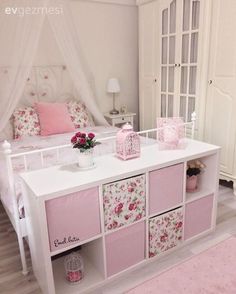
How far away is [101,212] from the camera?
1.83 metres

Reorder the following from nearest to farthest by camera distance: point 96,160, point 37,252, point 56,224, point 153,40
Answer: point 56,224
point 37,252
point 96,160
point 153,40

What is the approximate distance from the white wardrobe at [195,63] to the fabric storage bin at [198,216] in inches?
35.8

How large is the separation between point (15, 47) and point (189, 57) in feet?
6.54

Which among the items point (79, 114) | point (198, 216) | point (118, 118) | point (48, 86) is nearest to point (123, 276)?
point (198, 216)

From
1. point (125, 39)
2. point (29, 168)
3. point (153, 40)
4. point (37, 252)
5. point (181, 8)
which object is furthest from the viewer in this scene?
point (125, 39)

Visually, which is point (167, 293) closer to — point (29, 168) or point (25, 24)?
point (29, 168)

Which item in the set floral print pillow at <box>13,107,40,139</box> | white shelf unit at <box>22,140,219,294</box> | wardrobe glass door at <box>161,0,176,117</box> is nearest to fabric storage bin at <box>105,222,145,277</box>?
white shelf unit at <box>22,140,219,294</box>

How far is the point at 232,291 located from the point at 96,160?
1287 millimetres

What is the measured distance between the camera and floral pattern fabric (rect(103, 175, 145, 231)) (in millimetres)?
1858

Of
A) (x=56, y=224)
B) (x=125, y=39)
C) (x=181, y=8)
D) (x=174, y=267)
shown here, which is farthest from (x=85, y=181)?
(x=125, y=39)

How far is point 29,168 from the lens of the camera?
240cm

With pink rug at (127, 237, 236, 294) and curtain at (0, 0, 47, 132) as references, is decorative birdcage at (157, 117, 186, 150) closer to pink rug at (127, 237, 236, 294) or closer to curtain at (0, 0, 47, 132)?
pink rug at (127, 237, 236, 294)

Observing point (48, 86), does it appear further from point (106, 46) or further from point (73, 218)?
point (73, 218)

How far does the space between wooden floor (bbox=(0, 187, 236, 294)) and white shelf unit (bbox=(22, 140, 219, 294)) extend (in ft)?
0.18
